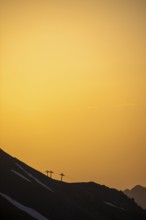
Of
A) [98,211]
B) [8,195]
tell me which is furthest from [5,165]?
[98,211]

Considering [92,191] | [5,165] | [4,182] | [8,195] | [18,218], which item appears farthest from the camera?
[92,191]

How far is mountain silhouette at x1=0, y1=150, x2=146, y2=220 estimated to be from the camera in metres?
113

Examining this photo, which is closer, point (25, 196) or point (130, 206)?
point (25, 196)

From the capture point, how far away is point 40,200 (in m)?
125

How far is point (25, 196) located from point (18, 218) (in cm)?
1979

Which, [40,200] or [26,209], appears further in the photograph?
[40,200]

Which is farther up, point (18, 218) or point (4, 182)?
point (4, 182)

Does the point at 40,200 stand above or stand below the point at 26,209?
above

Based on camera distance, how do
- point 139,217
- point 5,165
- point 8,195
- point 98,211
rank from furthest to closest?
point 139,217
point 98,211
point 5,165
point 8,195

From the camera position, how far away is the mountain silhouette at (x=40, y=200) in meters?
113

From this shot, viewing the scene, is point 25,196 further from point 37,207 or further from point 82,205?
point 82,205

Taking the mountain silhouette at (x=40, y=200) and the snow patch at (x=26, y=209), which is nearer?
the snow patch at (x=26, y=209)

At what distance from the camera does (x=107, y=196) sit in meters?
194

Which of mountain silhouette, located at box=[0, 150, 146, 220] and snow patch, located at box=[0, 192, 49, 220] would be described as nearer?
Answer: snow patch, located at box=[0, 192, 49, 220]
